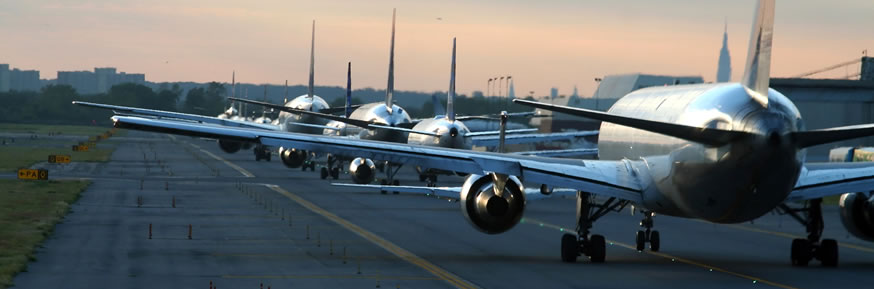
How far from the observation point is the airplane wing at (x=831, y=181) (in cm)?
A: 3338

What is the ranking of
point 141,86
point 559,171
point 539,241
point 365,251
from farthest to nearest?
point 141,86
point 539,241
point 365,251
point 559,171

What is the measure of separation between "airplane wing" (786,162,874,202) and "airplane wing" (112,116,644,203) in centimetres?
430

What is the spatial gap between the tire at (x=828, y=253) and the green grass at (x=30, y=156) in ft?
216

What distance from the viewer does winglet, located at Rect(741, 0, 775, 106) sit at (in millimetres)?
28906

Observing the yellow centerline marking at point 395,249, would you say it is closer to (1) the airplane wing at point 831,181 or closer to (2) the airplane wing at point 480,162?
(2) the airplane wing at point 480,162

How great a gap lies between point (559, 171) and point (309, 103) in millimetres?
67436

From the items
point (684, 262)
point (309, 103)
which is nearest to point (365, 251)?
point (684, 262)

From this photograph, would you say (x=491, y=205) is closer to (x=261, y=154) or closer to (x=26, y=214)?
(x=26, y=214)

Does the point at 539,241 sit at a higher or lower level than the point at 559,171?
lower

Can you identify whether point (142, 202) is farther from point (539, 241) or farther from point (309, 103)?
point (309, 103)

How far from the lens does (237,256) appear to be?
3641cm

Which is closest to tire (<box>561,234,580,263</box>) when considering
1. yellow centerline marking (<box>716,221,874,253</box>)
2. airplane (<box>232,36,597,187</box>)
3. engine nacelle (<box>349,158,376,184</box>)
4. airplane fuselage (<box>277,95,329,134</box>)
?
yellow centerline marking (<box>716,221,874,253</box>)

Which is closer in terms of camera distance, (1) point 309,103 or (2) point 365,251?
(2) point 365,251

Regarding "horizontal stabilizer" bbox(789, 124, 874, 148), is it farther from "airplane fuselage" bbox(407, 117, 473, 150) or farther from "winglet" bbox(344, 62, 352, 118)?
"winglet" bbox(344, 62, 352, 118)
